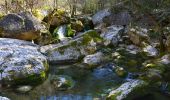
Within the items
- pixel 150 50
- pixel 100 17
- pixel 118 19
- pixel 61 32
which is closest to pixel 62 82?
pixel 150 50

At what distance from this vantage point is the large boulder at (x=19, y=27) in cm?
2100

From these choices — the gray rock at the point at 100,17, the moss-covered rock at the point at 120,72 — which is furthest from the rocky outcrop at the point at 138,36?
the gray rock at the point at 100,17

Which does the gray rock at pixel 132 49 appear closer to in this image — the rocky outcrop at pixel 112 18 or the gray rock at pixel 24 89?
the rocky outcrop at pixel 112 18

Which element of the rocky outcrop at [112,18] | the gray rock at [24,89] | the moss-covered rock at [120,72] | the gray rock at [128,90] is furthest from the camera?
the rocky outcrop at [112,18]

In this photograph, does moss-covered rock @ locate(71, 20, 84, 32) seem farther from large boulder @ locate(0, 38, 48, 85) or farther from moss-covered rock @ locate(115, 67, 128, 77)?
moss-covered rock @ locate(115, 67, 128, 77)

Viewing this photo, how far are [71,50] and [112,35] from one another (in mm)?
4266

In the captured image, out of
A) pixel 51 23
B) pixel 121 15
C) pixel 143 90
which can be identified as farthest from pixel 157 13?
pixel 51 23

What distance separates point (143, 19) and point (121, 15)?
26.9 feet

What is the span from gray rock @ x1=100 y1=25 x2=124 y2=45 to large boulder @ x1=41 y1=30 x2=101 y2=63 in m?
1.55

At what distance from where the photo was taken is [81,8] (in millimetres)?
44375

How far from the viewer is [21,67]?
1448 cm

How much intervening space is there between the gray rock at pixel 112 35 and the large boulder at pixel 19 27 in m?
4.60

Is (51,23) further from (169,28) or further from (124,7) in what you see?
(169,28)

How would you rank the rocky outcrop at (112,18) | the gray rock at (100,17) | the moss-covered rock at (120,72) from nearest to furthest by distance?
the moss-covered rock at (120,72), the rocky outcrop at (112,18), the gray rock at (100,17)
